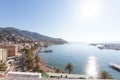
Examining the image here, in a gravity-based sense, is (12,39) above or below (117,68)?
above

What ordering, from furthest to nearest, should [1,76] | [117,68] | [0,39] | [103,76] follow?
1. [0,39]
2. [117,68]
3. [103,76]
4. [1,76]

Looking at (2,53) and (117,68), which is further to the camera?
(117,68)

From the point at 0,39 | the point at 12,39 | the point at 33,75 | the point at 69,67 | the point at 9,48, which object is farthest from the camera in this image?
the point at 12,39

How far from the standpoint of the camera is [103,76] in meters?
31.9

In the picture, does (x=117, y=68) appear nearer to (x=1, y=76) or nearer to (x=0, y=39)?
(x=1, y=76)

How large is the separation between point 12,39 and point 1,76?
13281 cm

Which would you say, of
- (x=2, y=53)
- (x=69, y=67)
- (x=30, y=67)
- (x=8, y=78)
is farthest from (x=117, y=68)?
(x=8, y=78)

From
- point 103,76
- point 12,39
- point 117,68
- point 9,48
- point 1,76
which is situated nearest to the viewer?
point 1,76

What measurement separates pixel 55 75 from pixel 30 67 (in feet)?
55.9

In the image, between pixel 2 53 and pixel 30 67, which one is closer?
pixel 30 67

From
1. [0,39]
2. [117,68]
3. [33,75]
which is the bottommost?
[117,68]

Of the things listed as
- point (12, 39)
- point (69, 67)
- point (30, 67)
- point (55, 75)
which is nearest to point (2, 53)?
point (30, 67)

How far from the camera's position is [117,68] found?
5412 cm

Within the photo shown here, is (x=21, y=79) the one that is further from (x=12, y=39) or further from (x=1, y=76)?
(x=12, y=39)
